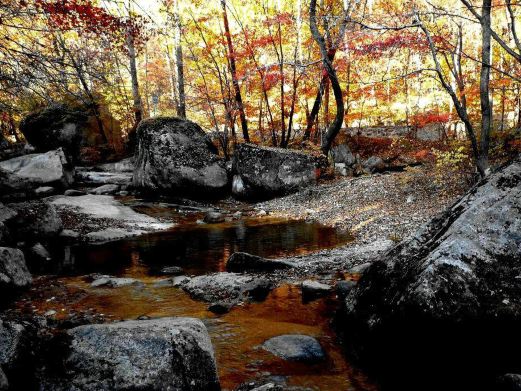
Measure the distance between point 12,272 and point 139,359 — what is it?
14.0ft

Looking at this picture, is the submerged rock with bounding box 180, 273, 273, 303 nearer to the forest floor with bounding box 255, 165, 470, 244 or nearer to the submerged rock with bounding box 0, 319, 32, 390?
the submerged rock with bounding box 0, 319, 32, 390

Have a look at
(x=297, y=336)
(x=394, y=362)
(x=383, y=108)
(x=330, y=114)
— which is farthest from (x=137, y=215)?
(x=383, y=108)

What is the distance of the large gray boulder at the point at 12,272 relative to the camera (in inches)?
220

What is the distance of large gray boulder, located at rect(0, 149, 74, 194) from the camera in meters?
14.0

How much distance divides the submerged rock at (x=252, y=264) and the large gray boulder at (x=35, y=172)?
1117 centimetres

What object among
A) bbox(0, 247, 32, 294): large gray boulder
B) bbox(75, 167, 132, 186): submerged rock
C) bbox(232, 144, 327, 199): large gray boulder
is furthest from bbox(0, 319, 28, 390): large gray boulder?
bbox(75, 167, 132, 186): submerged rock

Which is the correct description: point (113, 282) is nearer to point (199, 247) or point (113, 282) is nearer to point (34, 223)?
point (199, 247)

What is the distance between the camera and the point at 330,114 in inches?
797

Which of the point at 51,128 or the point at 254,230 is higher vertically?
the point at 51,128

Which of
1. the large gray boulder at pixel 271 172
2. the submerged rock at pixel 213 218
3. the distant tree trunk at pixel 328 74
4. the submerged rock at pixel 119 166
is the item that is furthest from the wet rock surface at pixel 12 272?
the submerged rock at pixel 119 166

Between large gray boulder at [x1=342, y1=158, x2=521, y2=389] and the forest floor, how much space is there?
4.54 metres

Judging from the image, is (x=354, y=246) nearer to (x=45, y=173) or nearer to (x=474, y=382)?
(x=474, y=382)

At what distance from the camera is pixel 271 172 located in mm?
15234

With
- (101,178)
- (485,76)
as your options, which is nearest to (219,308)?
(485,76)
